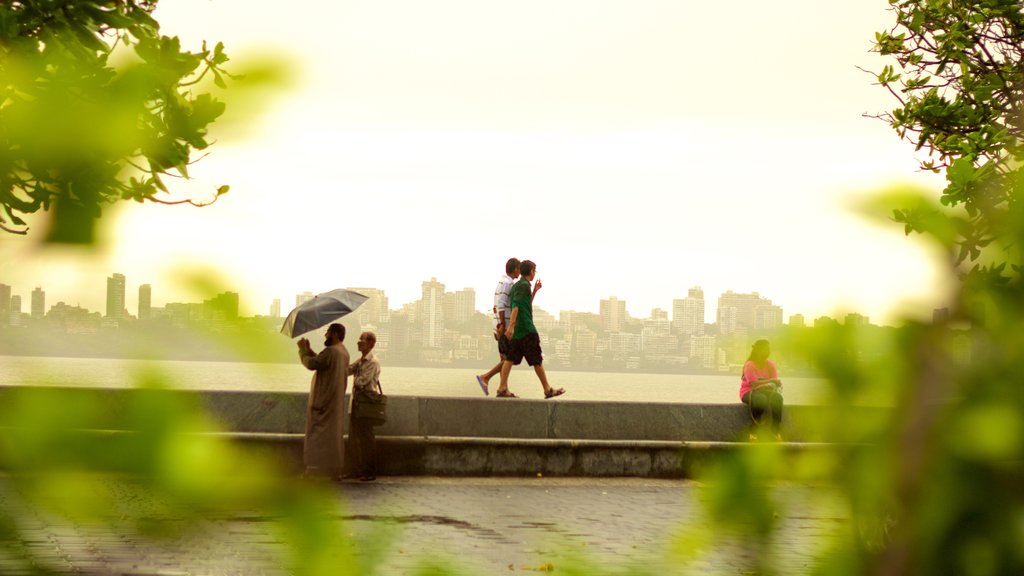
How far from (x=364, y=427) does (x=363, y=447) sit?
0.25 meters

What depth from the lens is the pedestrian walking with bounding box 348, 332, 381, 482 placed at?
45.4 ft

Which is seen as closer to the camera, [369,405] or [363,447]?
[369,405]

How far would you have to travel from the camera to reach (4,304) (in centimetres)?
105

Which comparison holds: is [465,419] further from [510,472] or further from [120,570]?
[120,570]

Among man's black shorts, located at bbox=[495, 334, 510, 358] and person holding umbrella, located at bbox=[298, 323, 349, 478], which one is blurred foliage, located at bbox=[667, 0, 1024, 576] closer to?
person holding umbrella, located at bbox=[298, 323, 349, 478]

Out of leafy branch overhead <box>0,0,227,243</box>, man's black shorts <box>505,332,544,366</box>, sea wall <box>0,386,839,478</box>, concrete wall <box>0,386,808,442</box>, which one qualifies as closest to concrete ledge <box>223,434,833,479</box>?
sea wall <box>0,386,839,478</box>

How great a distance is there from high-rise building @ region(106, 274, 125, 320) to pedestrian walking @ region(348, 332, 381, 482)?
41.5 feet

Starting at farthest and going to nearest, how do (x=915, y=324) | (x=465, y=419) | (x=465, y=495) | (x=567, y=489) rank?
(x=465, y=419), (x=567, y=489), (x=465, y=495), (x=915, y=324)

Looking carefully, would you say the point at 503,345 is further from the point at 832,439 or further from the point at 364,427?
the point at 832,439

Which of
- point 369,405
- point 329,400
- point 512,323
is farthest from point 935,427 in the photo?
point 512,323

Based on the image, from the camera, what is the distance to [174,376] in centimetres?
94

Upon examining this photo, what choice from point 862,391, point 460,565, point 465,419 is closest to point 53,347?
point 460,565

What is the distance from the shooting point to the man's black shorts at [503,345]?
15750 mm

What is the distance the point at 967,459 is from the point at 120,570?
77 cm
